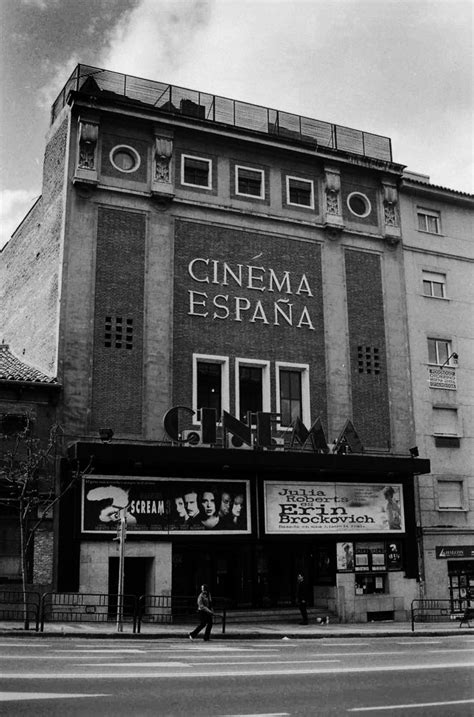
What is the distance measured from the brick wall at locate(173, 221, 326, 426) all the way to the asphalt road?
13.8m

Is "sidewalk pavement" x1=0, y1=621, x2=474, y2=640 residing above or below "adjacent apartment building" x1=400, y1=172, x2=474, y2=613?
below

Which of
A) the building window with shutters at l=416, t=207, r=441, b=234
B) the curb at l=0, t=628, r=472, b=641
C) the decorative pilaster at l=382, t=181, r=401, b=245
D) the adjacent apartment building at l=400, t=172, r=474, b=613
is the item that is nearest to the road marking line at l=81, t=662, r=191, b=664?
the curb at l=0, t=628, r=472, b=641

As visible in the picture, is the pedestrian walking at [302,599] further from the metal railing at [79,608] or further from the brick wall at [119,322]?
the brick wall at [119,322]

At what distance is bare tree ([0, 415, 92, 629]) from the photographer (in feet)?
82.7

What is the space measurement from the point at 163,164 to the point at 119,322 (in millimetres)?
6819

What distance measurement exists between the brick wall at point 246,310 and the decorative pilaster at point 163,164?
145 centimetres

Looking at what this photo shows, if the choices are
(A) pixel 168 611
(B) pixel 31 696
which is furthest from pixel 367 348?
(B) pixel 31 696

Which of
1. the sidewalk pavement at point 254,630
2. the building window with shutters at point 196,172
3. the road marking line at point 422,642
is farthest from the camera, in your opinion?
the building window with shutters at point 196,172

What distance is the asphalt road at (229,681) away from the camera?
396 inches

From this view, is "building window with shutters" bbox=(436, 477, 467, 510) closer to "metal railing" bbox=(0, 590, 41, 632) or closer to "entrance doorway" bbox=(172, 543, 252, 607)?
"entrance doorway" bbox=(172, 543, 252, 607)

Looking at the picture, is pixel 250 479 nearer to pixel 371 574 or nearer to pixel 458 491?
pixel 371 574

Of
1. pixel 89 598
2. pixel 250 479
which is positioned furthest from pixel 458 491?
pixel 89 598

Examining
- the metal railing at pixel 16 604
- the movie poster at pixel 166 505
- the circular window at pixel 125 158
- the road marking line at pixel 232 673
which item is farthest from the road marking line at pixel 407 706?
the circular window at pixel 125 158

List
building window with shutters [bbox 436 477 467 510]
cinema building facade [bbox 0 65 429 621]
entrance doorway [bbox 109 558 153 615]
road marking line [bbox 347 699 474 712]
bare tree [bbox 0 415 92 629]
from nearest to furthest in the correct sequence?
1. road marking line [bbox 347 699 474 712]
2. bare tree [bbox 0 415 92 629]
3. entrance doorway [bbox 109 558 153 615]
4. cinema building facade [bbox 0 65 429 621]
5. building window with shutters [bbox 436 477 467 510]
